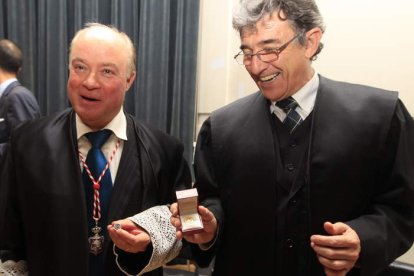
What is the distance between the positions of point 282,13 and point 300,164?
0.46 metres

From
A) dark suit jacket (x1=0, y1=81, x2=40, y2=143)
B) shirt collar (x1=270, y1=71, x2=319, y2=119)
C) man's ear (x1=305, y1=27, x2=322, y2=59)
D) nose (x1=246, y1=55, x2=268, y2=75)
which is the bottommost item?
dark suit jacket (x1=0, y1=81, x2=40, y2=143)

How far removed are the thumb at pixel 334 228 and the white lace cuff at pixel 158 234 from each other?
516 mm

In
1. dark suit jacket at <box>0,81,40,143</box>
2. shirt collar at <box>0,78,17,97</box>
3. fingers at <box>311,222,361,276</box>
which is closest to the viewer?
fingers at <box>311,222,361,276</box>

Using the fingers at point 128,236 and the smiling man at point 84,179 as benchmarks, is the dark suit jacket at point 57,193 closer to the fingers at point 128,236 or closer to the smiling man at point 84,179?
the smiling man at point 84,179

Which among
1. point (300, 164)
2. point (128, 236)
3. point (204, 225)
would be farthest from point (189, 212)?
point (300, 164)

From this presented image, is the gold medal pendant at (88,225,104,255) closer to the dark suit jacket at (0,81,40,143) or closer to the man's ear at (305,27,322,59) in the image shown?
the man's ear at (305,27,322,59)

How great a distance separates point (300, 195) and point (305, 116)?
247 mm

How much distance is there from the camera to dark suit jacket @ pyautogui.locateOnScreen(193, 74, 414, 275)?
3.53 feet

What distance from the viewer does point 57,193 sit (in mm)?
1259

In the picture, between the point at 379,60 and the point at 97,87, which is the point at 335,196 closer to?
the point at 97,87

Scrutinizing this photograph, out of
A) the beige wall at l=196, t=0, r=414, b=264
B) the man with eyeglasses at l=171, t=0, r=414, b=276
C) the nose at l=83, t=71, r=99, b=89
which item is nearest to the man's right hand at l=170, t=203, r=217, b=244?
the man with eyeglasses at l=171, t=0, r=414, b=276

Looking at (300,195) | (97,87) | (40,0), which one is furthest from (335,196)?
(40,0)

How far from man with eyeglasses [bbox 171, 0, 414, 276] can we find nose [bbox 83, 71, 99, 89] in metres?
0.50

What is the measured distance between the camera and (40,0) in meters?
3.08
